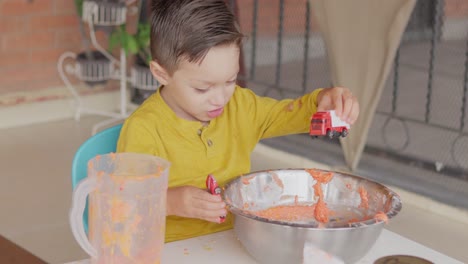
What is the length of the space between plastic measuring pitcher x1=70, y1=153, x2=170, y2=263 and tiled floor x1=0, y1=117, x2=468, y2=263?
64.0 inches

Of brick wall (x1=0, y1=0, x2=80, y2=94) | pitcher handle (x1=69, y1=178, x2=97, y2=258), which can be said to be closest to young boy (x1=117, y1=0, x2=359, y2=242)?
pitcher handle (x1=69, y1=178, x2=97, y2=258)

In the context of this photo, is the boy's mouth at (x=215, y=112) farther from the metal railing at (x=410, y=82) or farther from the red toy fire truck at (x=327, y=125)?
the metal railing at (x=410, y=82)

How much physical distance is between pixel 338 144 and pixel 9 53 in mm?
1755

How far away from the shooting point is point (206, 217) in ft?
4.40

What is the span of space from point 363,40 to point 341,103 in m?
1.71

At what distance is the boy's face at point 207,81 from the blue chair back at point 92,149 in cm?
23

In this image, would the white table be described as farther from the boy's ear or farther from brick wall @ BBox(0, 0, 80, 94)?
brick wall @ BBox(0, 0, 80, 94)

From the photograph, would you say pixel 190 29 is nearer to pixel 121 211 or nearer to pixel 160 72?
pixel 160 72

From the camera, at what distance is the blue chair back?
1712mm

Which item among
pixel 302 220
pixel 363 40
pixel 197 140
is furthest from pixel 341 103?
pixel 363 40

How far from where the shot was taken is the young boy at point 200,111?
1513mm

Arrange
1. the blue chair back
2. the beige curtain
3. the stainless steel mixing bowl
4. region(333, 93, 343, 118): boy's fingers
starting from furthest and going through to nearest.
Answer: the beige curtain → the blue chair back → region(333, 93, 343, 118): boy's fingers → the stainless steel mixing bowl

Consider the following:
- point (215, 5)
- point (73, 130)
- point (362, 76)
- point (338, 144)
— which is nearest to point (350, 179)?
point (215, 5)

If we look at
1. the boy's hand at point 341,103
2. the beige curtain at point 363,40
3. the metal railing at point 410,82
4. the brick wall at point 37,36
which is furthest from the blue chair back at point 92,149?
the brick wall at point 37,36
